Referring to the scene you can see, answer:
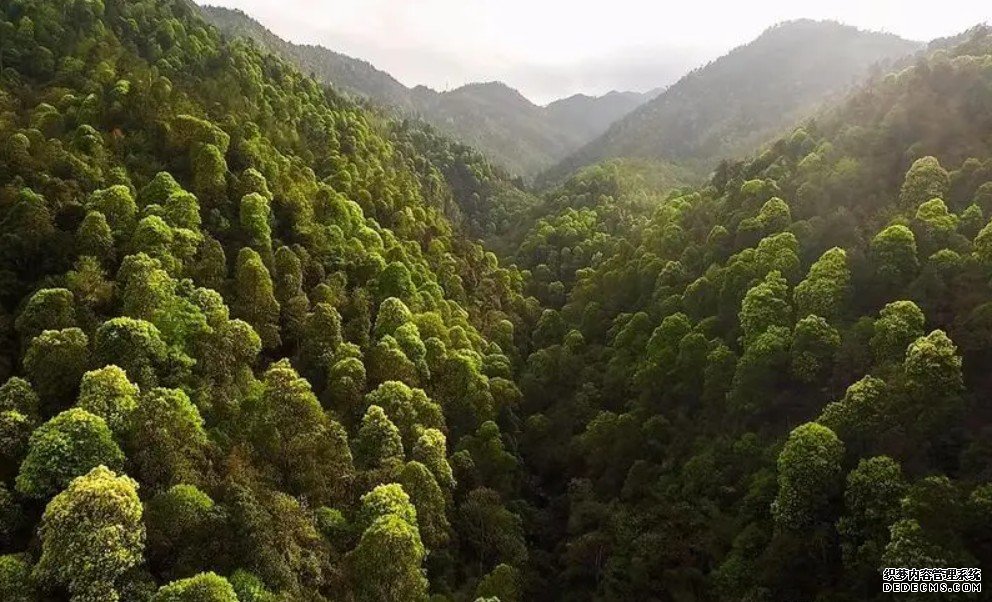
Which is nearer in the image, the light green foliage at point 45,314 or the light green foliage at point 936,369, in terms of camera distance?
the light green foliage at point 936,369

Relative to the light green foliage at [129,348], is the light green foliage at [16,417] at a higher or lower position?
lower

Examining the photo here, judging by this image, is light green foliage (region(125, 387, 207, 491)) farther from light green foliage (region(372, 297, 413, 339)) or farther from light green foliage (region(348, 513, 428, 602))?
light green foliage (region(372, 297, 413, 339))

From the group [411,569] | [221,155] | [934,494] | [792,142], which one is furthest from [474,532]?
[792,142]

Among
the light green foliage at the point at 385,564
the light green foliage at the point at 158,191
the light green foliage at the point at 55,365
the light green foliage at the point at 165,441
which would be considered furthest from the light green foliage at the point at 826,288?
the light green foliage at the point at 158,191

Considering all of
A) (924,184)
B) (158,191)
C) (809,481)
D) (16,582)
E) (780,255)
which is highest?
(924,184)

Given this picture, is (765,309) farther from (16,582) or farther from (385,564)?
(16,582)

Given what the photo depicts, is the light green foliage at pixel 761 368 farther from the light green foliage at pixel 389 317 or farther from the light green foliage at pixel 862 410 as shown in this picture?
the light green foliage at pixel 389 317

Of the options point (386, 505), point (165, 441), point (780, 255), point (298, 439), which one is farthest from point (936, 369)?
point (165, 441)
